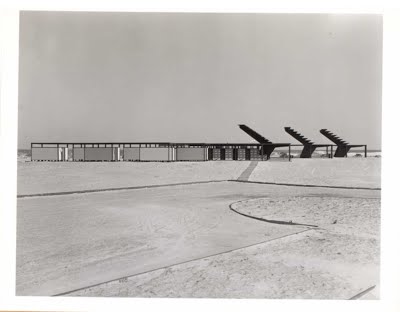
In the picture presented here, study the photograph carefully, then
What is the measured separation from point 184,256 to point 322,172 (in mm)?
6517

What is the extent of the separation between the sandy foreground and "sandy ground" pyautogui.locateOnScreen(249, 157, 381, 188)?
1758 mm

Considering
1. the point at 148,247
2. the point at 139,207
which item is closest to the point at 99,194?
the point at 139,207

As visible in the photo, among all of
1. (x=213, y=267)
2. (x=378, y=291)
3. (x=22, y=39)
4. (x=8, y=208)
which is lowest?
(x=378, y=291)

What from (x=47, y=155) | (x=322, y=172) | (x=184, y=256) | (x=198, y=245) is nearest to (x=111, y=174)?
(x=47, y=155)

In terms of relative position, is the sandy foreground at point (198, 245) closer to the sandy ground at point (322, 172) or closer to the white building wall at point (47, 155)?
the white building wall at point (47, 155)

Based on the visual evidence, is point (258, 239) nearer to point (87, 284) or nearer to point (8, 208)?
point (87, 284)

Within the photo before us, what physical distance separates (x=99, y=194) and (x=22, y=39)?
274 cm

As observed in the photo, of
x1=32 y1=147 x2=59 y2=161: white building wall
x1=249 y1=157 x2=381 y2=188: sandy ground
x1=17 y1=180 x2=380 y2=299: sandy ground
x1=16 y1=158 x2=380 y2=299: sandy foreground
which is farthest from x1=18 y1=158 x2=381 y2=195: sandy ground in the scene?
x1=17 y1=180 x2=380 y2=299: sandy ground

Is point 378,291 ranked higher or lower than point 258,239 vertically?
lower

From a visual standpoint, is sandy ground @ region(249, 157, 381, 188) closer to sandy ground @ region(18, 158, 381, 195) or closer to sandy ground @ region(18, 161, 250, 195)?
sandy ground @ region(18, 158, 381, 195)

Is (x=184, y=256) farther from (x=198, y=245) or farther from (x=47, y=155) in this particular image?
(x=47, y=155)

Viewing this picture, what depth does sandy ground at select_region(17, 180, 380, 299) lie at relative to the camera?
7.41ft

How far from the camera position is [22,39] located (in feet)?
11.4

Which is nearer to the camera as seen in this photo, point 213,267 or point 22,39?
point 213,267
